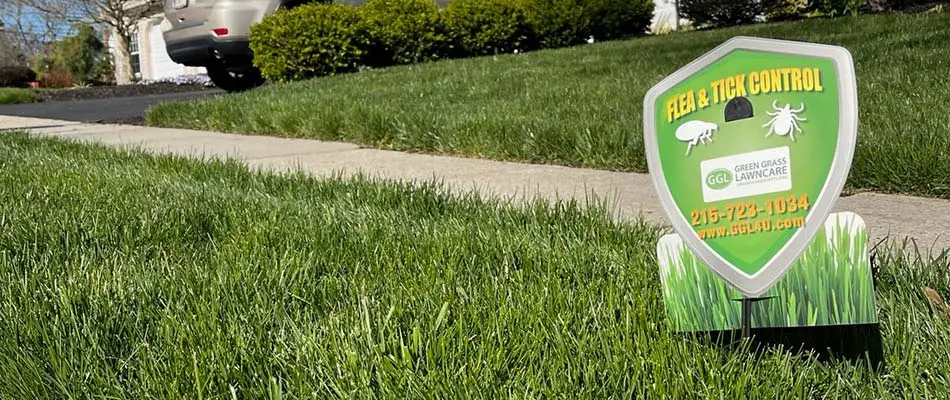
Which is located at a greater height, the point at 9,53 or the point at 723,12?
the point at 9,53

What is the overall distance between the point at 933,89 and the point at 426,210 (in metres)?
3.51

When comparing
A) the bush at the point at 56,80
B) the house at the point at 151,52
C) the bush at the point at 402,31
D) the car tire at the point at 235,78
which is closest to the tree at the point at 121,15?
the house at the point at 151,52

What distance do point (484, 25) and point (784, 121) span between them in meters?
12.1

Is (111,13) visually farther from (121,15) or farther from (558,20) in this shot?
(558,20)

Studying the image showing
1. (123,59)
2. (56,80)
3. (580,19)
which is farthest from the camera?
(56,80)

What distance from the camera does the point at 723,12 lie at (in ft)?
57.6

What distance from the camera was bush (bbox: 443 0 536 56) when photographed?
42.6ft

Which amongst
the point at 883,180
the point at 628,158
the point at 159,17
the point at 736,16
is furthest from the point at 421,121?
the point at 159,17

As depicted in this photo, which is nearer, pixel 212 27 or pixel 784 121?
pixel 784 121

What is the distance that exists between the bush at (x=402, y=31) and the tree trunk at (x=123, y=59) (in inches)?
753

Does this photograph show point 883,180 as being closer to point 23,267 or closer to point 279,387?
point 279,387

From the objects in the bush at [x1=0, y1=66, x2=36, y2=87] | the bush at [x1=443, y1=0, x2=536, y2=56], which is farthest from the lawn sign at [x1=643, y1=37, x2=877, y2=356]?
the bush at [x1=0, y1=66, x2=36, y2=87]

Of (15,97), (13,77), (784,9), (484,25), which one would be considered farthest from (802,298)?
(13,77)

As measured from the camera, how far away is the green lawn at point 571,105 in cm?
391
